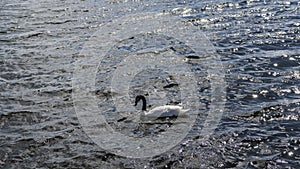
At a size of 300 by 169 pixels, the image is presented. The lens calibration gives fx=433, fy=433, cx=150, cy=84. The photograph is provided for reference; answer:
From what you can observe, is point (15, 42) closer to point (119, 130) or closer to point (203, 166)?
point (119, 130)

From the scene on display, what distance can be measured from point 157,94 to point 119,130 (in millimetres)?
2752

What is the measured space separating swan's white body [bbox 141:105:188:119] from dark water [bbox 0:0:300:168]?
696 millimetres

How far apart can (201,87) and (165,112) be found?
2705 millimetres

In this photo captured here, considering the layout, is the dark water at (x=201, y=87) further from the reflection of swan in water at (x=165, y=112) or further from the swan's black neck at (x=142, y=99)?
the swan's black neck at (x=142, y=99)

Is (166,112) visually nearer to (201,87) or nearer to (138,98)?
(138,98)

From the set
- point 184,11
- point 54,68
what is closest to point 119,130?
point 54,68

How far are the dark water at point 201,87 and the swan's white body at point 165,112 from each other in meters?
0.70

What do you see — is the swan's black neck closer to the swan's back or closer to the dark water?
the swan's back

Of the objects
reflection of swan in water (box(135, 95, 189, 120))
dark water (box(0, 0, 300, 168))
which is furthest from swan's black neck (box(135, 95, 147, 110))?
dark water (box(0, 0, 300, 168))

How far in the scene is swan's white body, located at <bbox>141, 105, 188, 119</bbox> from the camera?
42.0 feet

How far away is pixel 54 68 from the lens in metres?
17.6

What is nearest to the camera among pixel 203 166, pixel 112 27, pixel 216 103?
pixel 203 166

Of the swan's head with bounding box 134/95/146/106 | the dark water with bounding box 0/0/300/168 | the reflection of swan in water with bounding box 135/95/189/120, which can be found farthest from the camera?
the swan's head with bounding box 134/95/146/106

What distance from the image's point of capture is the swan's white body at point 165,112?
42.0 feet
